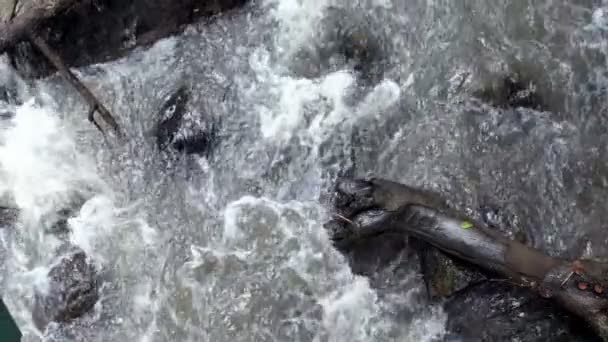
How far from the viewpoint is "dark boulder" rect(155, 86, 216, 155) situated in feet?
25.1

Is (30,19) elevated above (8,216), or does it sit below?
above

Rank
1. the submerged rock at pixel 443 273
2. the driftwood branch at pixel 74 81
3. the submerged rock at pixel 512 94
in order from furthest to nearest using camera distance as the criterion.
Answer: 1. the driftwood branch at pixel 74 81
2. the submerged rock at pixel 512 94
3. the submerged rock at pixel 443 273

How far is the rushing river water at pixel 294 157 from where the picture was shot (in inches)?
275

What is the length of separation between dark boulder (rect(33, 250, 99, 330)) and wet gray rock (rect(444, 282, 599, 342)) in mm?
4078

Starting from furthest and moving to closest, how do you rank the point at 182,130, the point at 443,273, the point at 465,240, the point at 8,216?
the point at 8,216
the point at 182,130
the point at 443,273
the point at 465,240

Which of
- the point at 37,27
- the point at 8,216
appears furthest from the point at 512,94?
the point at 8,216

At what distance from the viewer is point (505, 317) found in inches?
253

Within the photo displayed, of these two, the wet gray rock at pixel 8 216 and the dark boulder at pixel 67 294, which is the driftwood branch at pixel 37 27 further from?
the dark boulder at pixel 67 294

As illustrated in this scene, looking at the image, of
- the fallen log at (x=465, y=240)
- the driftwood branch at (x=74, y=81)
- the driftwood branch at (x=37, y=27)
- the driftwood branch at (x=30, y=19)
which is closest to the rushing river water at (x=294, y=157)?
the driftwood branch at (x=74, y=81)

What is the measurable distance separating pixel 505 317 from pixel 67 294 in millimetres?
4872

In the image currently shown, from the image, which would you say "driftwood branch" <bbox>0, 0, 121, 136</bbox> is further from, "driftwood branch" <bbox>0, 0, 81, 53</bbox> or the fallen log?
the fallen log

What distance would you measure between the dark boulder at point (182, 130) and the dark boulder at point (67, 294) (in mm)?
1729

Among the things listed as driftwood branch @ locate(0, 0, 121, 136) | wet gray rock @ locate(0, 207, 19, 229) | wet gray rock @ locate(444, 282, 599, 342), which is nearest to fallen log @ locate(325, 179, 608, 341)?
wet gray rock @ locate(444, 282, 599, 342)

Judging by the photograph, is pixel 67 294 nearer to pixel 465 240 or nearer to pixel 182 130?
pixel 182 130
